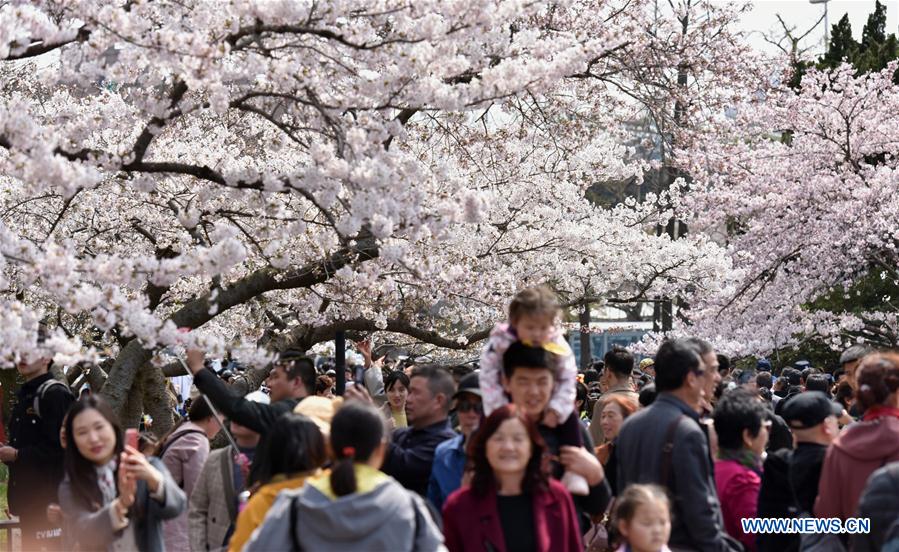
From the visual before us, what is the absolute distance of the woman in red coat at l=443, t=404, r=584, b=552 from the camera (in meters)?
4.50

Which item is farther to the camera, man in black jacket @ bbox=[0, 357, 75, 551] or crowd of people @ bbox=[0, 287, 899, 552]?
man in black jacket @ bbox=[0, 357, 75, 551]

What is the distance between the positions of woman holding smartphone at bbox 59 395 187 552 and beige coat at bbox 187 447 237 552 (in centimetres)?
57

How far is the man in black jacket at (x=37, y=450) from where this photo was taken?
757cm

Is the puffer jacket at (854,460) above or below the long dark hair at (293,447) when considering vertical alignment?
below

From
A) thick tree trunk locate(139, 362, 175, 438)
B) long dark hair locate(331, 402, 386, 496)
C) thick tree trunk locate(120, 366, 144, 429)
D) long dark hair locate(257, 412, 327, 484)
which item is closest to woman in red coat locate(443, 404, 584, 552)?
long dark hair locate(331, 402, 386, 496)

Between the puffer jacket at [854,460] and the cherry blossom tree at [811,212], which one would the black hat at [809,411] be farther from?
the cherry blossom tree at [811,212]

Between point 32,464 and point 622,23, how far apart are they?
618cm

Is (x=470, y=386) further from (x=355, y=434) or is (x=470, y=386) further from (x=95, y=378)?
(x=95, y=378)

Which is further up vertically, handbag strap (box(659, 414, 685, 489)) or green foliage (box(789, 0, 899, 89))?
green foliage (box(789, 0, 899, 89))

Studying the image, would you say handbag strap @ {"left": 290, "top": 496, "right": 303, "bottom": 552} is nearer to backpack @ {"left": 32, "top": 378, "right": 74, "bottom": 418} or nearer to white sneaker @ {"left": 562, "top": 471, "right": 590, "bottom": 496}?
white sneaker @ {"left": 562, "top": 471, "right": 590, "bottom": 496}

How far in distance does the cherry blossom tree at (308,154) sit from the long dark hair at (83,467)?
756mm

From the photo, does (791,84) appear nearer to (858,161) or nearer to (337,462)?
(858,161)

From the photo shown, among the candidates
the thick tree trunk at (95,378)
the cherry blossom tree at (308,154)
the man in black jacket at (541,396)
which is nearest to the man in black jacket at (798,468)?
the man in black jacket at (541,396)

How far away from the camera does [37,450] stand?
25.3 feet
